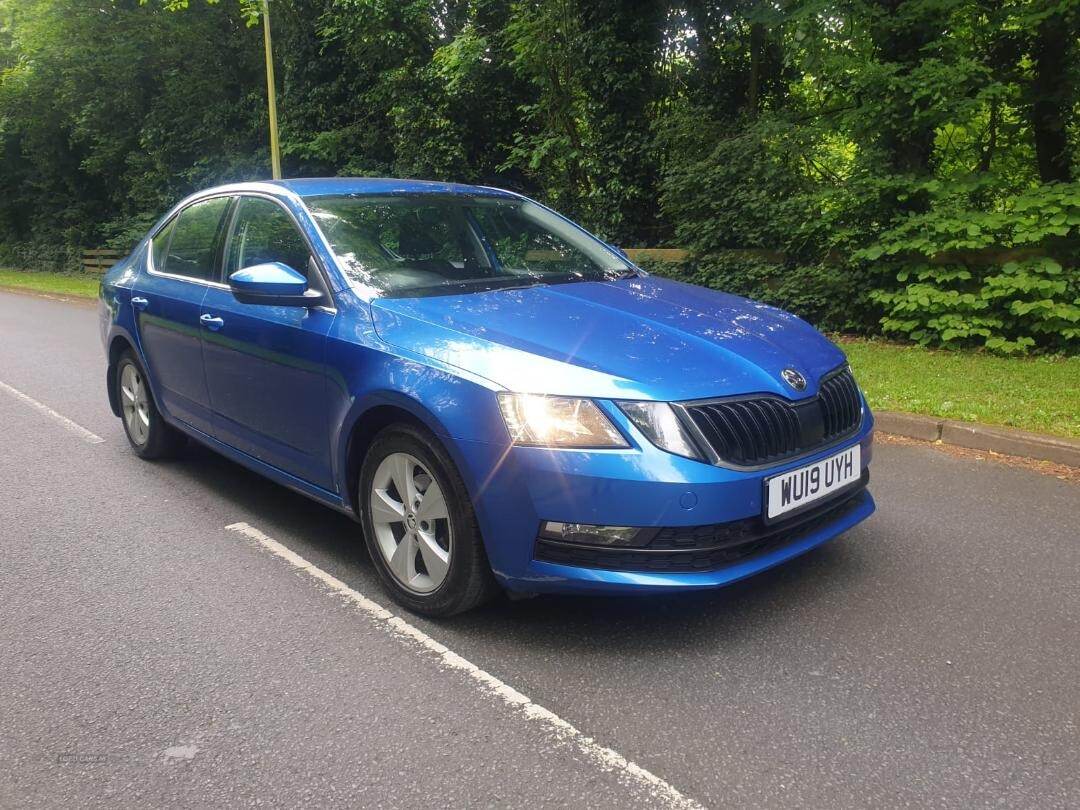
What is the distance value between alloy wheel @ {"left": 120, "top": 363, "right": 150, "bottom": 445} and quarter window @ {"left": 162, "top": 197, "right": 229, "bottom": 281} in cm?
83

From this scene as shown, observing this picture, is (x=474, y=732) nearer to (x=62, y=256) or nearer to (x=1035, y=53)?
(x=1035, y=53)

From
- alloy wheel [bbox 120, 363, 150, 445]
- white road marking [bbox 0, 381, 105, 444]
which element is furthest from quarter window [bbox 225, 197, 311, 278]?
white road marking [bbox 0, 381, 105, 444]

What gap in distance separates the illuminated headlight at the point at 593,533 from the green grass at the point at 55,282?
17.9 meters

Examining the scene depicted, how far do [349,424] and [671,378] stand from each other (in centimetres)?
131

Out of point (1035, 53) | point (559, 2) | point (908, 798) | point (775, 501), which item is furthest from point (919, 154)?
point (908, 798)

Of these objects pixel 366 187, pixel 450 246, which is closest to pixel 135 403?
pixel 366 187

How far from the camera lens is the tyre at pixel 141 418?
5473 mm

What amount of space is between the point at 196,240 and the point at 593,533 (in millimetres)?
3264

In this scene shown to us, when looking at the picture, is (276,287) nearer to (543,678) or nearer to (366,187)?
(366,187)

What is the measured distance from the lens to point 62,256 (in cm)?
3278

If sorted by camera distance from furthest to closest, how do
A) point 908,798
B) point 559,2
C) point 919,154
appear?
1. point 559,2
2. point 919,154
3. point 908,798

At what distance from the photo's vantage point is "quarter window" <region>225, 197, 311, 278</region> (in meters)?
4.03

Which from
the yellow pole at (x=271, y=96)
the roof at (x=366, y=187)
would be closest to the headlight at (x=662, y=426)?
the roof at (x=366, y=187)

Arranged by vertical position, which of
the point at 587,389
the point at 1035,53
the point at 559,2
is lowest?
the point at 587,389
